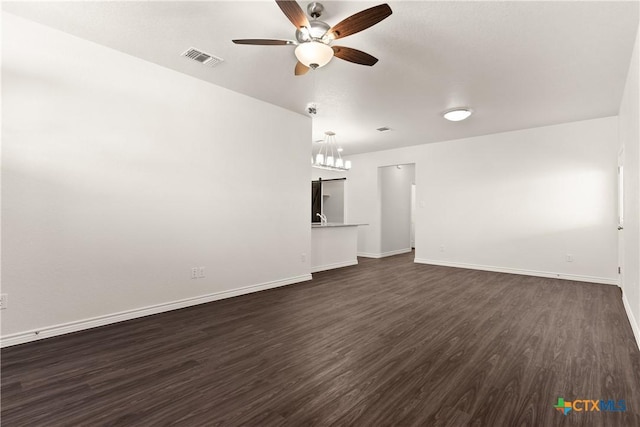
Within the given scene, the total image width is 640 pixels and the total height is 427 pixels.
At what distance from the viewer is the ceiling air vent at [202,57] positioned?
3043mm

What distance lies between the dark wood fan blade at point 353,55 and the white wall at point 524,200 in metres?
4.61

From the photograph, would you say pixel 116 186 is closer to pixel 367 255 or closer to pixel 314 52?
pixel 314 52

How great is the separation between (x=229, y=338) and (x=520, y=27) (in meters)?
3.71

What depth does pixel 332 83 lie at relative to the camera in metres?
3.72

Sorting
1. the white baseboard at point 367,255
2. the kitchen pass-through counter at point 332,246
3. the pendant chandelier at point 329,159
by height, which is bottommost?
the white baseboard at point 367,255

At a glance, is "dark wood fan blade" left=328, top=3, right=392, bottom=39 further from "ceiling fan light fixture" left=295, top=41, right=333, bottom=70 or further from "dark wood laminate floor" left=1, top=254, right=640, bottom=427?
"dark wood laminate floor" left=1, top=254, right=640, bottom=427

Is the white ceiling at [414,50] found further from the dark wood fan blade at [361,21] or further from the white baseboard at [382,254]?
the white baseboard at [382,254]

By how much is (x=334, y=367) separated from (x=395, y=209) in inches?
264

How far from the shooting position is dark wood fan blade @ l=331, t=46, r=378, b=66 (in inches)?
95.3

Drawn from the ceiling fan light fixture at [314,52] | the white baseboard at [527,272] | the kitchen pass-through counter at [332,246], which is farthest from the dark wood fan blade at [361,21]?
the white baseboard at [527,272]

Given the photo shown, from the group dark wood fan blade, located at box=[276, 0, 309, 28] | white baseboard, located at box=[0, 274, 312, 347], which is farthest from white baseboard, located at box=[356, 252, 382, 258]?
dark wood fan blade, located at box=[276, 0, 309, 28]

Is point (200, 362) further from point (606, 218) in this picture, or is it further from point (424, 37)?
point (606, 218)

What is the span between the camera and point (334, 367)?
2195mm

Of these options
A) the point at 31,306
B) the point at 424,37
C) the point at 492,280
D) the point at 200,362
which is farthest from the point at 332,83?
the point at 492,280
